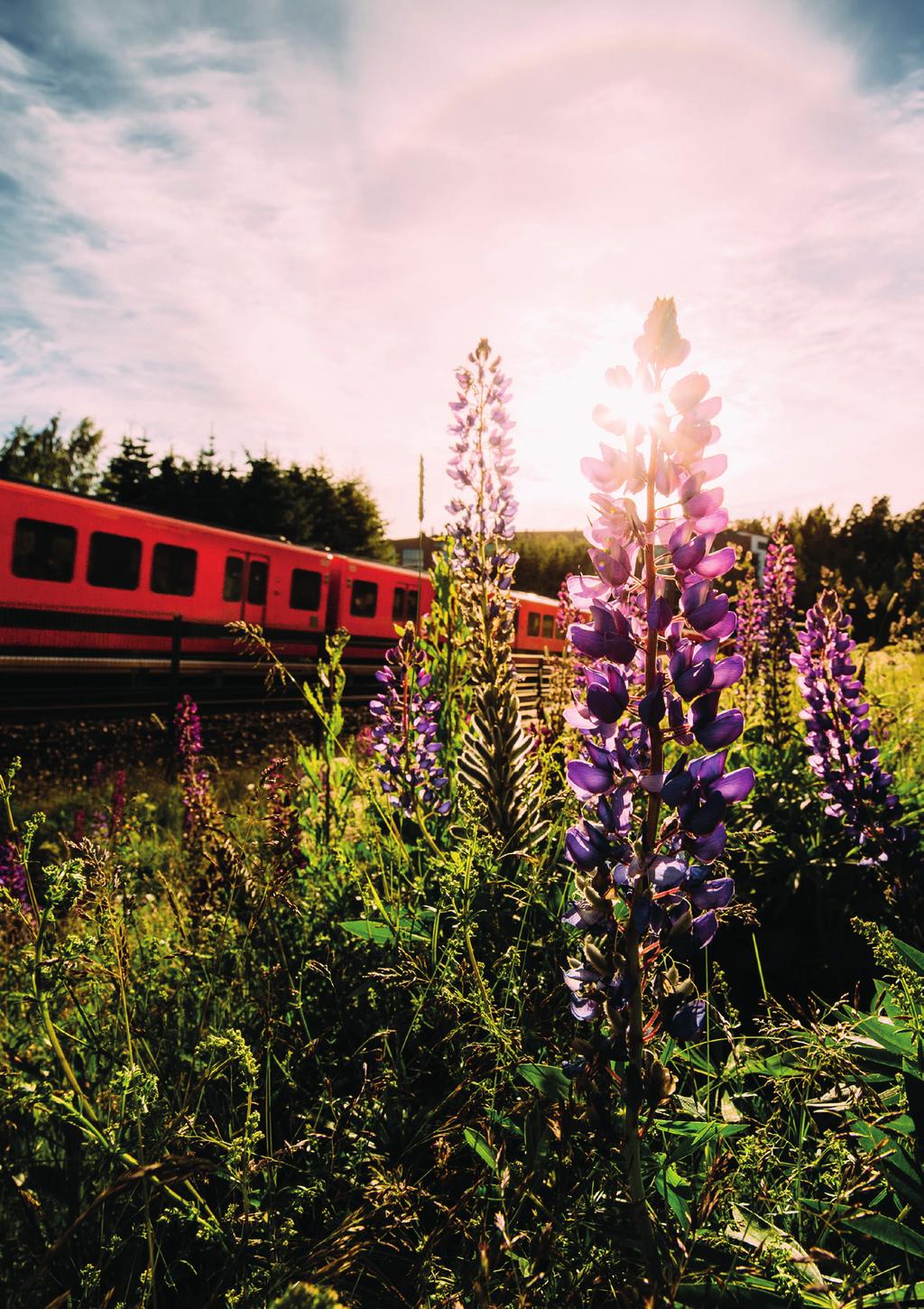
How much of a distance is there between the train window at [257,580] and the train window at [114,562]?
8.59ft

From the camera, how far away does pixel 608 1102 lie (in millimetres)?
1073

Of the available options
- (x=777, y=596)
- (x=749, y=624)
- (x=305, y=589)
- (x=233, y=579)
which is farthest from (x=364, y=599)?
(x=777, y=596)

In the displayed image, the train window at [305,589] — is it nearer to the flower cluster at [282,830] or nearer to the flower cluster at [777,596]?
the flower cluster at [777,596]

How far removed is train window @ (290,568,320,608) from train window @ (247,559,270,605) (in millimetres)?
811

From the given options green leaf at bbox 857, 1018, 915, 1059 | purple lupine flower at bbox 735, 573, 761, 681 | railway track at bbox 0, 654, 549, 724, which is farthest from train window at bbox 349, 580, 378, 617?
green leaf at bbox 857, 1018, 915, 1059

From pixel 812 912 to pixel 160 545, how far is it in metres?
13.4

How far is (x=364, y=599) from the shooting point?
19.0 meters

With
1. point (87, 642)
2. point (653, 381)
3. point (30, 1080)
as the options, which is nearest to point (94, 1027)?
point (30, 1080)

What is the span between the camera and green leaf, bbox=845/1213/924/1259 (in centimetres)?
100

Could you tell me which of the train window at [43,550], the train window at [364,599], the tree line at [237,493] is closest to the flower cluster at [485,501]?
the train window at [43,550]

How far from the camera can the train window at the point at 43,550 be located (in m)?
11.6

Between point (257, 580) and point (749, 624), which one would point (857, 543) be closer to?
point (257, 580)

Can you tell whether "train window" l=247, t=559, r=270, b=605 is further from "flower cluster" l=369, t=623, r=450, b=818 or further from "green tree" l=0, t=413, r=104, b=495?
"green tree" l=0, t=413, r=104, b=495

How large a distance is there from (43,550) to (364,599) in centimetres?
821
